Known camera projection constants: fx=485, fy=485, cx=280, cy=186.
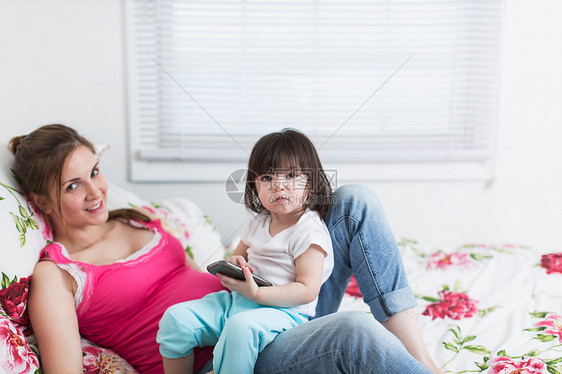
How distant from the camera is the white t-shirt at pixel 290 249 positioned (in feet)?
3.37

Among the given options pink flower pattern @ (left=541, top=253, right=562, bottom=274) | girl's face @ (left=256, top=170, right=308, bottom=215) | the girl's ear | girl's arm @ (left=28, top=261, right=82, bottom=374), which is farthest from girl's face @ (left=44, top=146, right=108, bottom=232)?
pink flower pattern @ (left=541, top=253, right=562, bottom=274)

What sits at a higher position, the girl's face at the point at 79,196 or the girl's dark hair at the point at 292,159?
the girl's dark hair at the point at 292,159

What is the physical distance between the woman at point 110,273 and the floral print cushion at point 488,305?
0.18 metres

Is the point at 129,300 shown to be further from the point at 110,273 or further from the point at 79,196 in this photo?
the point at 79,196

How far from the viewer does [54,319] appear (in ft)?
3.24

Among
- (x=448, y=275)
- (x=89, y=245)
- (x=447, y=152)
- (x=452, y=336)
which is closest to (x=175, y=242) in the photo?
(x=89, y=245)

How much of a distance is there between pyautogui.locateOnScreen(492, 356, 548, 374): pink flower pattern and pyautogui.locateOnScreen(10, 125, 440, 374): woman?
15 centimetres

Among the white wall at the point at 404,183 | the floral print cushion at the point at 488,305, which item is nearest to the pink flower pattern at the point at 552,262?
the floral print cushion at the point at 488,305

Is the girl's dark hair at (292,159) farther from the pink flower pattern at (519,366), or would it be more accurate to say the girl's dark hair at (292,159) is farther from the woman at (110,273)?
the pink flower pattern at (519,366)

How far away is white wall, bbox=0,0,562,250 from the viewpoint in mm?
1803

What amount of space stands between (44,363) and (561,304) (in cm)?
130

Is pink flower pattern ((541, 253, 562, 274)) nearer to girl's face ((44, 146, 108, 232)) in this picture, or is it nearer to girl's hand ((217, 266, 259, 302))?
girl's hand ((217, 266, 259, 302))

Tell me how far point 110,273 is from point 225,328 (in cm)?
35

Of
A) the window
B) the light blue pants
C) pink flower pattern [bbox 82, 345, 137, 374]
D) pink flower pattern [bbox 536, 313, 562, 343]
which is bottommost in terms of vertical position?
pink flower pattern [bbox 82, 345, 137, 374]
